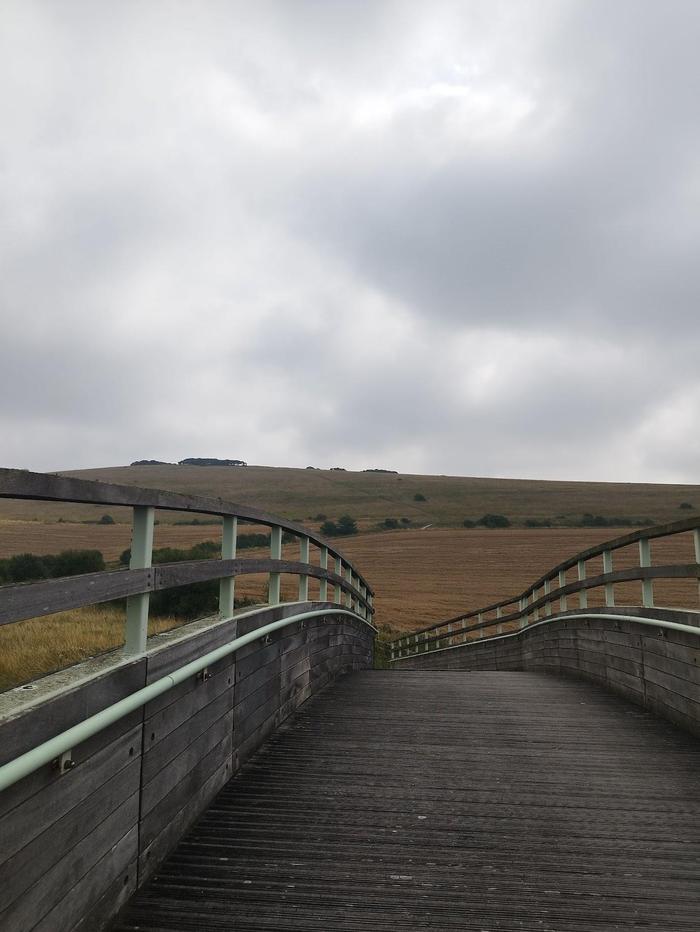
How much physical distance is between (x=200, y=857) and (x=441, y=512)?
6334 cm

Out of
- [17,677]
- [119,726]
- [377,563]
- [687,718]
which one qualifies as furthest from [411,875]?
[377,563]

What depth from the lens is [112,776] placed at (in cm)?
221

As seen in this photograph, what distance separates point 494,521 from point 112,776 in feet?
181

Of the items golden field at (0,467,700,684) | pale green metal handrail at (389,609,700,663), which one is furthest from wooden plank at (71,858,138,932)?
pale green metal handrail at (389,609,700,663)

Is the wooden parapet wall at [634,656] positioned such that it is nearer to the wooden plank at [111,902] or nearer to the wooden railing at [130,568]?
the wooden railing at [130,568]

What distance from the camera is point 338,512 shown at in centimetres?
6291

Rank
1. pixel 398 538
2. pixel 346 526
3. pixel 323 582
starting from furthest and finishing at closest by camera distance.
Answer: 1. pixel 346 526
2. pixel 398 538
3. pixel 323 582

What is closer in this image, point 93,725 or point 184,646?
point 93,725

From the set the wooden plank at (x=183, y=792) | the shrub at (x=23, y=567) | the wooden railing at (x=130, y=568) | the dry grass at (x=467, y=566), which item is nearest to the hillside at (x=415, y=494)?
the dry grass at (x=467, y=566)

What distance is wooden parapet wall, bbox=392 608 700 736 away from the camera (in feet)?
14.8

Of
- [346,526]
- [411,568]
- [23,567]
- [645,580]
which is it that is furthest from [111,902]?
[346,526]

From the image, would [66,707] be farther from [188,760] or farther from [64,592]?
[188,760]

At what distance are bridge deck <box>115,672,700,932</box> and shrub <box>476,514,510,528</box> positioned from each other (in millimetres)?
51172

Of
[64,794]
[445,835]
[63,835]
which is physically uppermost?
[64,794]
